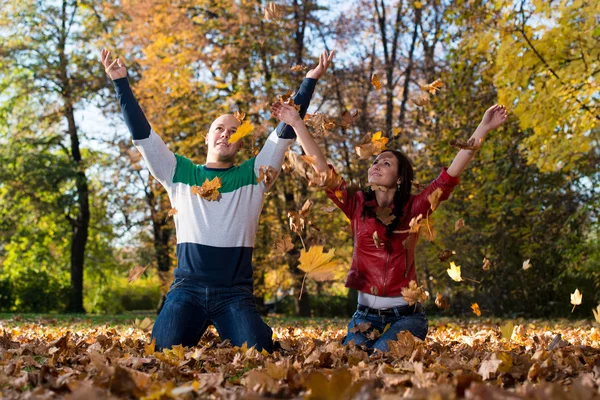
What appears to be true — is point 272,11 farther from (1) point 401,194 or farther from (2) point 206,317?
(2) point 206,317

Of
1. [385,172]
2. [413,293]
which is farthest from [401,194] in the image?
[413,293]

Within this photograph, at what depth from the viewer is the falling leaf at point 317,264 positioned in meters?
3.86

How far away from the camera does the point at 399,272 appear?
4.39m

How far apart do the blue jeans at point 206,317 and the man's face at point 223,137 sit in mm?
860

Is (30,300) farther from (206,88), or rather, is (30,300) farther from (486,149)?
(486,149)

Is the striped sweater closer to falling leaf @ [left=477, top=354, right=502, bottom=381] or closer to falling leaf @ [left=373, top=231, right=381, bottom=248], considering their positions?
falling leaf @ [left=373, top=231, right=381, bottom=248]

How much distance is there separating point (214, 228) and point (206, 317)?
545 mm

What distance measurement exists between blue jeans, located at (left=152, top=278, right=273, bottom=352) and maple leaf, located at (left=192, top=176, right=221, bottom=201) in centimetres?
53

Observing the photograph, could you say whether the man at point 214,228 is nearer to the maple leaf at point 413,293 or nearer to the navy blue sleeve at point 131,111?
the navy blue sleeve at point 131,111

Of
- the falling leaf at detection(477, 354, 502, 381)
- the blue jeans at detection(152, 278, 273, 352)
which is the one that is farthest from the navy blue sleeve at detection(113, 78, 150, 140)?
the falling leaf at detection(477, 354, 502, 381)

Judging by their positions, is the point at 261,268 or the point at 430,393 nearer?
the point at 430,393

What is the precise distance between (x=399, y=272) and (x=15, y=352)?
2329mm

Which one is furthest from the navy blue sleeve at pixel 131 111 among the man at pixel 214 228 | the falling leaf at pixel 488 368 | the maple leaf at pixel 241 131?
the falling leaf at pixel 488 368

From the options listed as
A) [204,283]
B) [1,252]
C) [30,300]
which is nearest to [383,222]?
[204,283]
